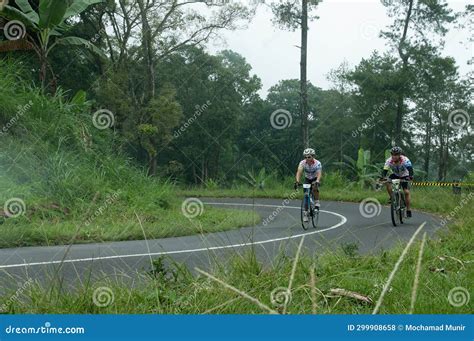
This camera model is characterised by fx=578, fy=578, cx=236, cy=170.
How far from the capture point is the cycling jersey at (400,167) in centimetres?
1403

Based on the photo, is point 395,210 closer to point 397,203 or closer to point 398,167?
point 397,203

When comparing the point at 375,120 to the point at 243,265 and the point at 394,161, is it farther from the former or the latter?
the point at 243,265

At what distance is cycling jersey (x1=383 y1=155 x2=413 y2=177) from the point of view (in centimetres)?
1403

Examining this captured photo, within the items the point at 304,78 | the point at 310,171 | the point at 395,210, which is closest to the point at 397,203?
the point at 395,210

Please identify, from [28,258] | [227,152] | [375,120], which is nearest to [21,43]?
[28,258]

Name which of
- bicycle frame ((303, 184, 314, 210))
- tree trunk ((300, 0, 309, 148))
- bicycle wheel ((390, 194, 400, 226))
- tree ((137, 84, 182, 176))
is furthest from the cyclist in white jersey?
tree ((137, 84, 182, 176))

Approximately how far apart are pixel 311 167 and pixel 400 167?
2.31m

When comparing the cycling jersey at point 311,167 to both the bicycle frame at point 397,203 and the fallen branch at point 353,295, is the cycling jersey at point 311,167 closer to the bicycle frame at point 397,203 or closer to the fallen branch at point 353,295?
the bicycle frame at point 397,203

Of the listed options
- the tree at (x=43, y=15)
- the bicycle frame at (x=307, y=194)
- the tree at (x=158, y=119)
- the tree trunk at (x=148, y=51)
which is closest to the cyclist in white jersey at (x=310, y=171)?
the bicycle frame at (x=307, y=194)

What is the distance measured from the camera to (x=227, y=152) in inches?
1923

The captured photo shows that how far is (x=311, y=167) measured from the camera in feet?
45.0

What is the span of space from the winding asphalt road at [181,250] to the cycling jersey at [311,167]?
4.41 feet

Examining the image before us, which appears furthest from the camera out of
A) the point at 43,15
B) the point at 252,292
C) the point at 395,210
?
the point at 43,15

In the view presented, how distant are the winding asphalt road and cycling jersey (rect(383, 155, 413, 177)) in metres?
1.36
